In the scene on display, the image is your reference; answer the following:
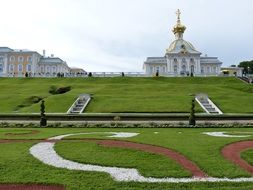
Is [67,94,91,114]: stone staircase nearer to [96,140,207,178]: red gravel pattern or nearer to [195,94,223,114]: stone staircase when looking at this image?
[195,94,223,114]: stone staircase

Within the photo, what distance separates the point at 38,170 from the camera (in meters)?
11.5

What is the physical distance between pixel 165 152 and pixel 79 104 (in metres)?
30.2

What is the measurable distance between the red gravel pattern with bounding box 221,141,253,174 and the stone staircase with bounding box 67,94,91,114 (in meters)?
25.2

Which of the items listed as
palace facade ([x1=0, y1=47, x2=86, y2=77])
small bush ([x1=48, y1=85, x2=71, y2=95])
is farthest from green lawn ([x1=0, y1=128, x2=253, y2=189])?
palace facade ([x1=0, y1=47, x2=86, y2=77])

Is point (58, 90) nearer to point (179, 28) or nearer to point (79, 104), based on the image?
point (79, 104)

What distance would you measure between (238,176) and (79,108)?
32046 mm

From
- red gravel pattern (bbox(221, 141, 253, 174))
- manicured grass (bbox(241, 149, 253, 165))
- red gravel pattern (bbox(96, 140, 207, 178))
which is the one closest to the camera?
red gravel pattern (bbox(96, 140, 207, 178))

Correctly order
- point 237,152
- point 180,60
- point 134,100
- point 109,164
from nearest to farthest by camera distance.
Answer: point 109,164, point 237,152, point 134,100, point 180,60

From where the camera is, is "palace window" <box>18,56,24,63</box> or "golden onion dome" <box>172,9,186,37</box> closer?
"golden onion dome" <box>172,9,186,37</box>

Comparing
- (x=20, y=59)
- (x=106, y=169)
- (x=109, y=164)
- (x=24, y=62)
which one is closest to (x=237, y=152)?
(x=109, y=164)

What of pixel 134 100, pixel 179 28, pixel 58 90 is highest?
pixel 179 28

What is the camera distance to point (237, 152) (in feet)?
47.3

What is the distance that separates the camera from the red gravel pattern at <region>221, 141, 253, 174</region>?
40.1 ft

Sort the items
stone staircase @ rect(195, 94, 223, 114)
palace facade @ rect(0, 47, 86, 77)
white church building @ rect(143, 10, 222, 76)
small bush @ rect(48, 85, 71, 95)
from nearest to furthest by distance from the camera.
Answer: stone staircase @ rect(195, 94, 223, 114)
small bush @ rect(48, 85, 71, 95)
white church building @ rect(143, 10, 222, 76)
palace facade @ rect(0, 47, 86, 77)
